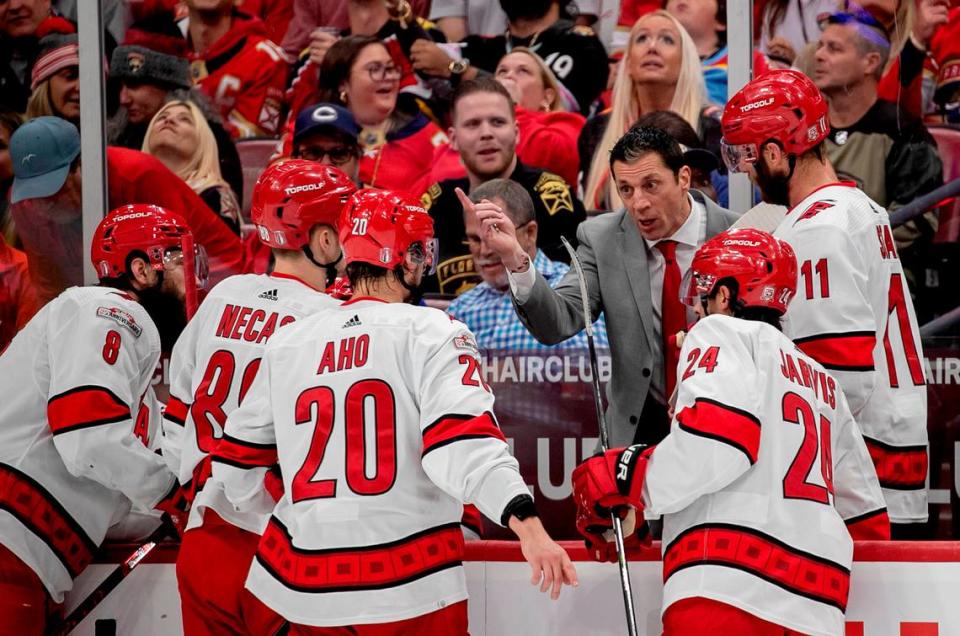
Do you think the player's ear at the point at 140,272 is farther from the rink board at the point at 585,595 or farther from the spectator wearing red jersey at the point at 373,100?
the spectator wearing red jersey at the point at 373,100

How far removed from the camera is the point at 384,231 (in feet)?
8.73

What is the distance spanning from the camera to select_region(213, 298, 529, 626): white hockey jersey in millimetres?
2486

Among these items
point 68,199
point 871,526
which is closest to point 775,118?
point 871,526

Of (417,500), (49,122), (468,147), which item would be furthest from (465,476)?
(49,122)

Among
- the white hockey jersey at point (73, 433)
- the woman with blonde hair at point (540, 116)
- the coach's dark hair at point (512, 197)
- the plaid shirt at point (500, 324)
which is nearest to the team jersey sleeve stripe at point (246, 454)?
the white hockey jersey at point (73, 433)

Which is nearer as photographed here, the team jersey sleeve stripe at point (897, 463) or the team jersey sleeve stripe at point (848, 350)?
the team jersey sleeve stripe at point (848, 350)

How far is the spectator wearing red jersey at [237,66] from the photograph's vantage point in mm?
5012

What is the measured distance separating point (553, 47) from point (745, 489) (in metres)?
2.69

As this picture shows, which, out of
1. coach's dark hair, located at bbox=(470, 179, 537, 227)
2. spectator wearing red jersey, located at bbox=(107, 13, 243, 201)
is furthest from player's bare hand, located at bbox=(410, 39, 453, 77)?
spectator wearing red jersey, located at bbox=(107, 13, 243, 201)

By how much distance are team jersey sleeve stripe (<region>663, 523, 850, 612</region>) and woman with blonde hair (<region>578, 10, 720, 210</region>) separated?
7.68ft

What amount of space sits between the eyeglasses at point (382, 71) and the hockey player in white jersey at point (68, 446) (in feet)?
6.24

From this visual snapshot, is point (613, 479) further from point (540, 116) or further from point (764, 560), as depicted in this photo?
point (540, 116)

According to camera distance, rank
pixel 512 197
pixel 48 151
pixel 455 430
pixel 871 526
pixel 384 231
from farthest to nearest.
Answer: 1. pixel 48 151
2. pixel 512 197
3. pixel 871 526
4. pixel 384 231
5. pixel 455 430

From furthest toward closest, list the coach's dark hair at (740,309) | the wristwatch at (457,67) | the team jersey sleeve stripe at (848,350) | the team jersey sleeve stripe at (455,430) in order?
1. the wristwatch at (457,67)
2. the team jersey sleeve stripe at (848,350)
3. the coach's dark hair at (740,309)
4. the team jersey sleeve stripe at (455,430)
